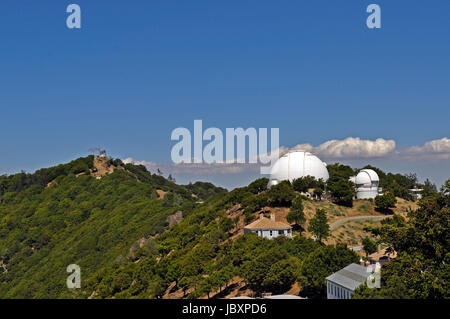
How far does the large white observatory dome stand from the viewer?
94350 millimetres

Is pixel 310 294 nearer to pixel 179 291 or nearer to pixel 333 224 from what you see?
pixel 179 291

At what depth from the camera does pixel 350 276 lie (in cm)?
3891

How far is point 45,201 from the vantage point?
461 feet

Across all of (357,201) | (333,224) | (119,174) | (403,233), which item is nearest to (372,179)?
(357,201)

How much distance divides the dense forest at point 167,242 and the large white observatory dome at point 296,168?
8.63 feet

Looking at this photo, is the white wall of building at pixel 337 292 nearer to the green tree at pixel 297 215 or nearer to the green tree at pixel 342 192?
the green tree at pixel 297 215

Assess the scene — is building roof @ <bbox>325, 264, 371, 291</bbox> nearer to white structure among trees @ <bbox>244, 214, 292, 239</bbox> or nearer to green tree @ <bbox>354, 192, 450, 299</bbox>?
green tree @ <bbox>354, 192, 450, 299</bbox>

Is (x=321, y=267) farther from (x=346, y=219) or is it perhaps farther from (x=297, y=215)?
(x=346, y=219)

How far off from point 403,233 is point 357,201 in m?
55.6

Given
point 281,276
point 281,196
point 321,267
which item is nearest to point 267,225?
point 281,196

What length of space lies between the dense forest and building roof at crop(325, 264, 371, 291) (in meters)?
2.26

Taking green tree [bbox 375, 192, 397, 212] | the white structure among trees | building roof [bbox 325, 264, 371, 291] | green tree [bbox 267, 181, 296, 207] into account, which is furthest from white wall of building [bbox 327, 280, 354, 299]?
green tree [bbox 375, 192, 397, 212]

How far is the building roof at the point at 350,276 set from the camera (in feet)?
120

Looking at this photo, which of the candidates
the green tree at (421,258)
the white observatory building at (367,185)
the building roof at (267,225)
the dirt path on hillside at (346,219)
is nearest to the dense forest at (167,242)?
the green tree at (421,258)
